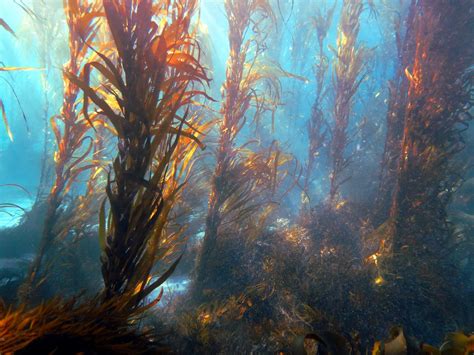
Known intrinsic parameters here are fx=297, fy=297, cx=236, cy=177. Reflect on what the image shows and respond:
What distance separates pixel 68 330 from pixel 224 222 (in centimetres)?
396

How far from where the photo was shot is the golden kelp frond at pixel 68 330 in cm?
140

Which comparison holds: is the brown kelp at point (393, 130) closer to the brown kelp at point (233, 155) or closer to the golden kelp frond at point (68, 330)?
the brown kelp at point (233, 155)

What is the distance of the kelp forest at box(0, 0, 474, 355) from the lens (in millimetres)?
1936

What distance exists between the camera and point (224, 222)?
5.41 m

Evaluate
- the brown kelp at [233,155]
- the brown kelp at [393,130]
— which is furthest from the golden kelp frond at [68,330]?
the brown kelp at [393,130]

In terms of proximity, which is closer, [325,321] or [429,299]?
[325,321]

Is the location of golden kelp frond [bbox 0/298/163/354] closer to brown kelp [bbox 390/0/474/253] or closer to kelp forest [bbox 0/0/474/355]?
kelp forest [bbox 0/0/474/355]

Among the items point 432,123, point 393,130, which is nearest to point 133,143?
point 432,123

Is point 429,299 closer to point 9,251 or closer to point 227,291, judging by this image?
point 227,291

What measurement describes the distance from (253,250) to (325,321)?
1.92m

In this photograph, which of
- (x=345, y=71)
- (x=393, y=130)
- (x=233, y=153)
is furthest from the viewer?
(x=345, y=71)

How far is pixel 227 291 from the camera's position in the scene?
4305 millimetres

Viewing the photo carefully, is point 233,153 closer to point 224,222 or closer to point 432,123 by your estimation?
point 224,222

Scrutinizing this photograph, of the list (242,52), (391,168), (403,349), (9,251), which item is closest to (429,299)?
(403,349)
